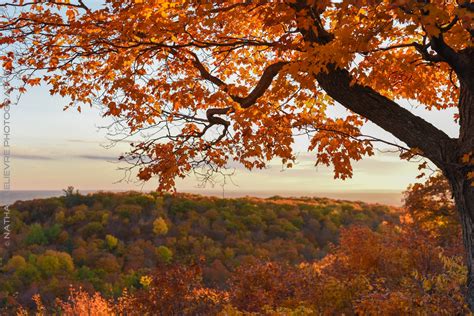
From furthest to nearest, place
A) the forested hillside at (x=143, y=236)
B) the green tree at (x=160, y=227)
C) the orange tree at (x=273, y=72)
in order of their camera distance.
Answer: the green tree at (x=160, y=227) < the forested hillside at (x=143, y=236) < the orange tree at (x=273, y=72)

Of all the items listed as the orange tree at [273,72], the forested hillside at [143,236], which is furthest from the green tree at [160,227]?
the orange tree at [273,72]

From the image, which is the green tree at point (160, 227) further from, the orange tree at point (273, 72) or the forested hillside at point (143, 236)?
the orange tree at point (273, 72)

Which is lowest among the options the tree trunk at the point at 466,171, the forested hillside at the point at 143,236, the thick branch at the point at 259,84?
the forested hillside at the point at 143,236

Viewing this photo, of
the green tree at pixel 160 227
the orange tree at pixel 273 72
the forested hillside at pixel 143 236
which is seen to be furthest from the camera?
the green tree at pixel 160 227

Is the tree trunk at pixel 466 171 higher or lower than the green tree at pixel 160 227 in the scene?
higher

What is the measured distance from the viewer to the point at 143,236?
31.9 m

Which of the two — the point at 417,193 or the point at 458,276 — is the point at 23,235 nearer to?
the point at 417,193

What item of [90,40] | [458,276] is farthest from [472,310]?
[90,40]

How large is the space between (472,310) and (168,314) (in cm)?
522

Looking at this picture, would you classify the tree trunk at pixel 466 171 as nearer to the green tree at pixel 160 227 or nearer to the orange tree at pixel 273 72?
the orange tree at pixel 273 72

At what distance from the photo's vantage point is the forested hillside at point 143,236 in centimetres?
2558

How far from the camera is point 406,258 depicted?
1431cm

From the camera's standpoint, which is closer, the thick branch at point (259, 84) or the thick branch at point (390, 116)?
the thick branch at point (390, 116)

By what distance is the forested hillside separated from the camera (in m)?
25.6
